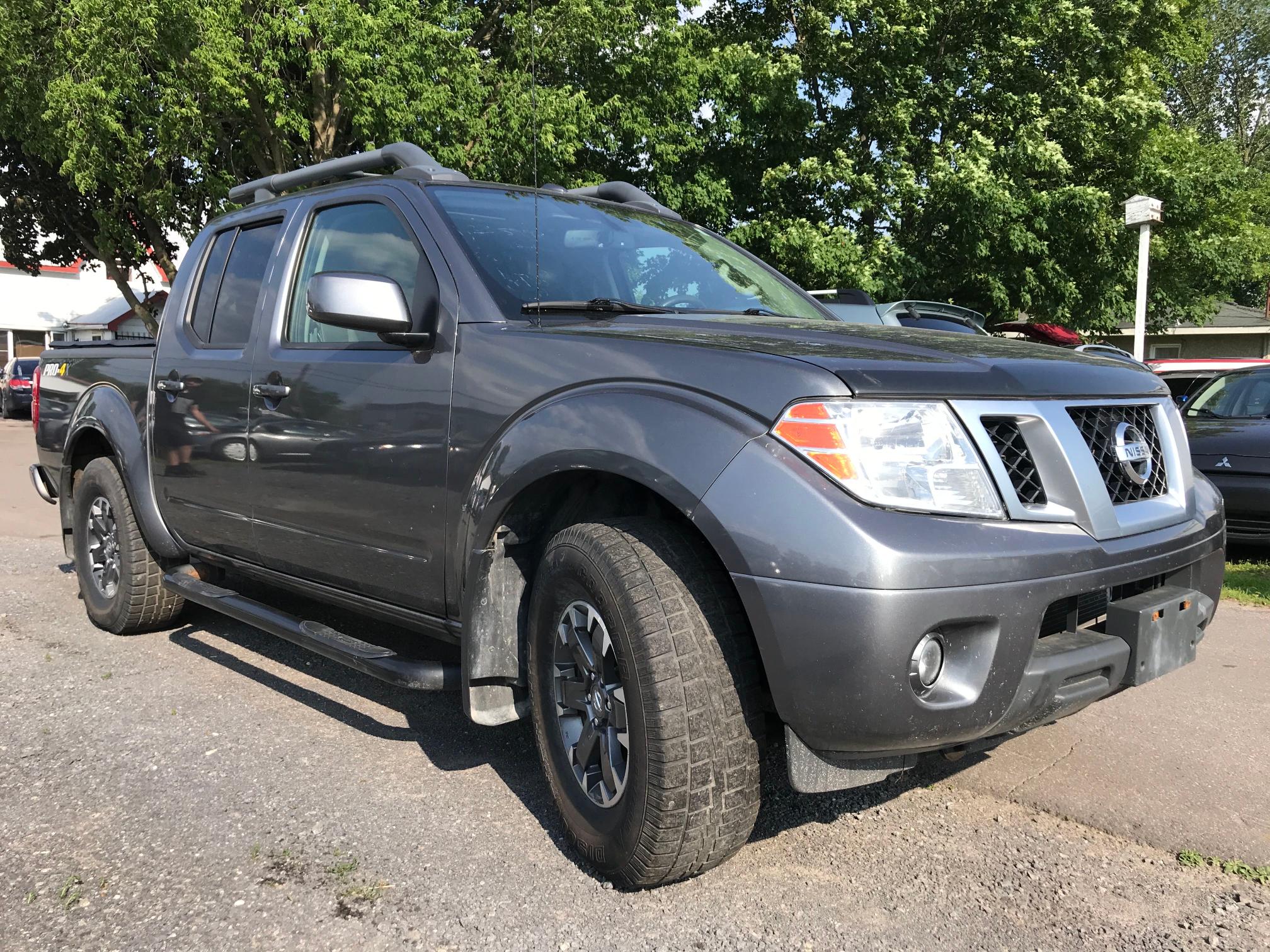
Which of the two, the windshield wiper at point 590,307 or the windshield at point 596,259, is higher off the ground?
the windshield at point 596,259

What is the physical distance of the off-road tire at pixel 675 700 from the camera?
238 cm

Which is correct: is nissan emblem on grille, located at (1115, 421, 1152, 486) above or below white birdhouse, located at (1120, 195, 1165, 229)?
below

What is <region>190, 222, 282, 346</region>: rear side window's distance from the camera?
4.11m

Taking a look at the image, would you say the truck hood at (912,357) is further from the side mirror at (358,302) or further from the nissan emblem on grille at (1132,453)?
the side mirror at (358,302)

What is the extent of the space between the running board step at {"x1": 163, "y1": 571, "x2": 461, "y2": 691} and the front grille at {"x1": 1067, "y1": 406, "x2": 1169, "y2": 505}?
1789 mm

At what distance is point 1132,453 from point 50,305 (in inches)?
1869

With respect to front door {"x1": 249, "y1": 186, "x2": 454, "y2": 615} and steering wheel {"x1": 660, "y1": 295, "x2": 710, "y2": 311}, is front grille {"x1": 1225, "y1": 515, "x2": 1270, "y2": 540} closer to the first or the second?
steering wheel {"x1": 660, "y1": 295, "x2": 710, "y2": 311}

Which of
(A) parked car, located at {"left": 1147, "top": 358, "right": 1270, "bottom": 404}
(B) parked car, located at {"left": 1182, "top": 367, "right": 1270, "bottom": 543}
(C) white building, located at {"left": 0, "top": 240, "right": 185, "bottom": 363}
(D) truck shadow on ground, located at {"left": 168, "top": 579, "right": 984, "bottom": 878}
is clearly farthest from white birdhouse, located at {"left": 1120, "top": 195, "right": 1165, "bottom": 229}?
(C) white building, located at {"left": 0, "top": 240, "right": 185, "bottom": 363}

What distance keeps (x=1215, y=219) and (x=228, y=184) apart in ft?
54.8

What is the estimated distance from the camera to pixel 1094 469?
251cm

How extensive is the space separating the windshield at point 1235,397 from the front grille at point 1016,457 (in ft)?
19.6

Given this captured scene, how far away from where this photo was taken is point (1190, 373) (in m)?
9.40

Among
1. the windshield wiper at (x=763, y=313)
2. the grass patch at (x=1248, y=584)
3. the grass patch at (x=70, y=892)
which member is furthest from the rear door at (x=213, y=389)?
the grass patch at (x=1248, y=584)

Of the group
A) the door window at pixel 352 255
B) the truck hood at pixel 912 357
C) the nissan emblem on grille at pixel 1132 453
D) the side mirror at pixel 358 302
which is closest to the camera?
the truck hood at pixel 912 357
